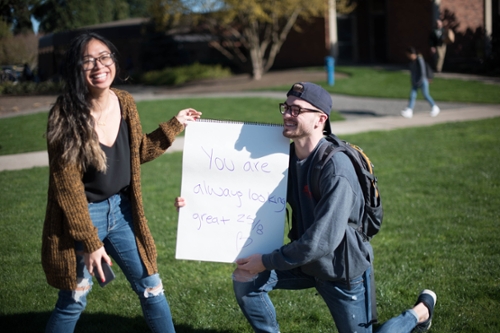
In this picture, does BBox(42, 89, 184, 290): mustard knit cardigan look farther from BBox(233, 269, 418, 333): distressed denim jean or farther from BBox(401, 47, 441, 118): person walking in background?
BBox(401, 47, 441, 118): person walking in background

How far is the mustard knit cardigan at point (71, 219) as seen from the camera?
9.01ft

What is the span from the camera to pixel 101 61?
2.86 metres

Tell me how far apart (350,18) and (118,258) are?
34.7 m

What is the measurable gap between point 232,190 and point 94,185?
0.75 m

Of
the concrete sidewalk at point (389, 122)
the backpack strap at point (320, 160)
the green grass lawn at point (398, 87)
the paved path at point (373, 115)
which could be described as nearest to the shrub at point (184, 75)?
the green grass lawn at point (398, 87)

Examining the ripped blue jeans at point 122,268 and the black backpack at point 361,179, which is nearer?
the black backpack at point 361,179

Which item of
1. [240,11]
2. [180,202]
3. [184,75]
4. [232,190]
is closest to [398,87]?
[240,11]

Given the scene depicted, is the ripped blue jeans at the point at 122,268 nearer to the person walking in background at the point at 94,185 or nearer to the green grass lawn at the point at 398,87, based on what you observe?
the person walking in background at the point at 94,185

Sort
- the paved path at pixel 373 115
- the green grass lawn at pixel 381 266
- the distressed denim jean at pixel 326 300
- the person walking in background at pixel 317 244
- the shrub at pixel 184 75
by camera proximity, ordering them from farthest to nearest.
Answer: the shrub at pixel 184 75 → the paved path at pixel 373 115 → the green grass lawn at pixel 381 266 → the distressed denim jean at pixel 326 300 → the person walking in background at pixel 317 244

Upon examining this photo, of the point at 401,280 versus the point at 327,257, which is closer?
the point at 327,257

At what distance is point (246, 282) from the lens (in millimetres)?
3004

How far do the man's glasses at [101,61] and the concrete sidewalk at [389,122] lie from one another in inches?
328

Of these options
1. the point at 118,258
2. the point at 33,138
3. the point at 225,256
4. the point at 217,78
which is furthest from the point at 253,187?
the point at 217,78

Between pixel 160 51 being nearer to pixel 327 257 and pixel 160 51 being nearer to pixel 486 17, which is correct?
pixel 486 17
